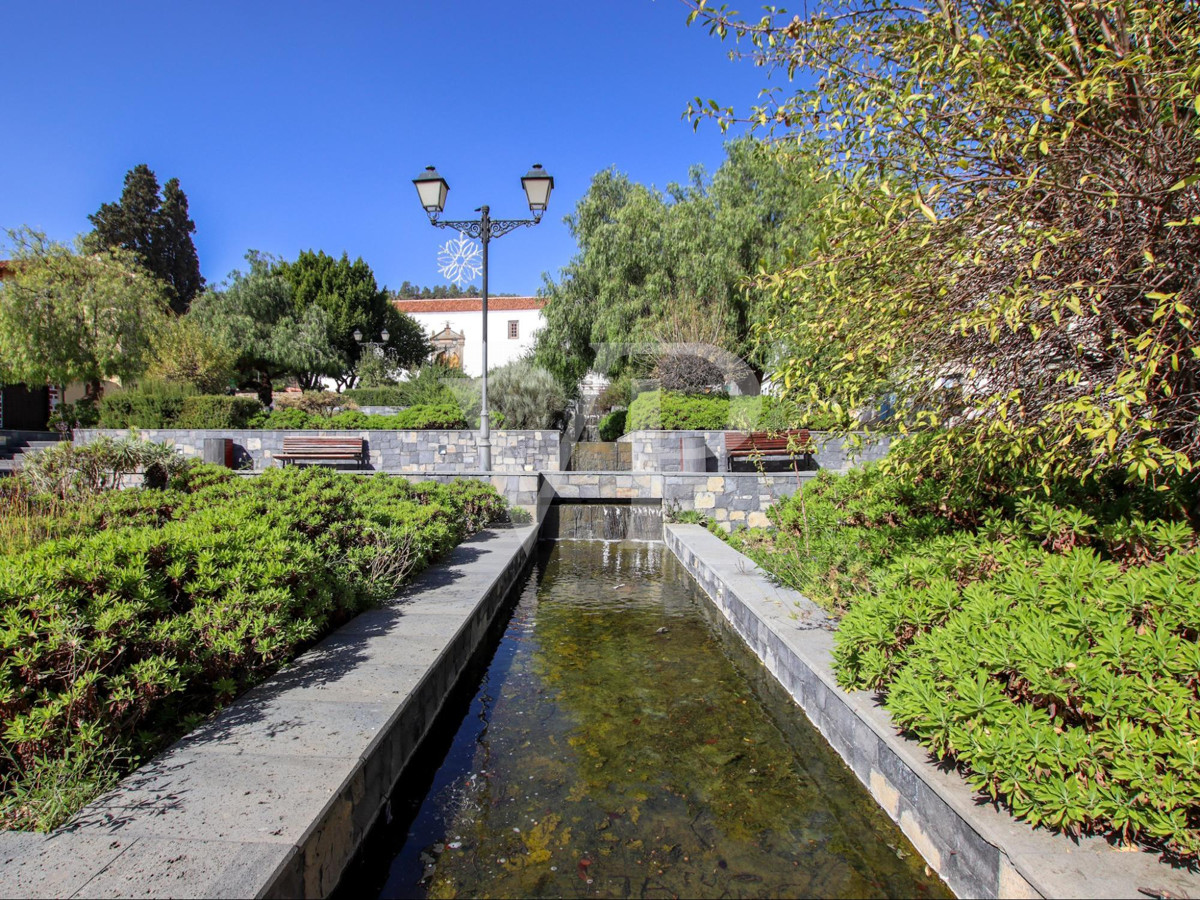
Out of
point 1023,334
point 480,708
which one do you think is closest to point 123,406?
point 480,708

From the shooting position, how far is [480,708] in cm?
378

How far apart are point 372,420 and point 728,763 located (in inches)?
489

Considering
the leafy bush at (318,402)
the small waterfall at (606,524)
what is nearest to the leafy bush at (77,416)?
the leafy bush at (318,402)

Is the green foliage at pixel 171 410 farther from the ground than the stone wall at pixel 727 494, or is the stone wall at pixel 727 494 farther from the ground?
the green foliage at pixel 171 410

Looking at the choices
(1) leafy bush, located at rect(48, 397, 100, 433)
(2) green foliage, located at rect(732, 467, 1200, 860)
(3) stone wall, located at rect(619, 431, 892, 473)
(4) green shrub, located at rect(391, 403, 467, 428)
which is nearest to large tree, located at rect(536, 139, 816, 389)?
(3) stone wall, located at rect(619, 431, 892, 473)

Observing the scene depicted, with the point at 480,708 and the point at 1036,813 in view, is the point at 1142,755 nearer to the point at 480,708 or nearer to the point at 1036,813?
the point at 1036,813

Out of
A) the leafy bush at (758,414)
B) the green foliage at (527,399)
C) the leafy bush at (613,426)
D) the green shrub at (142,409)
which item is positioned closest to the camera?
the leafy bush at (758,414)

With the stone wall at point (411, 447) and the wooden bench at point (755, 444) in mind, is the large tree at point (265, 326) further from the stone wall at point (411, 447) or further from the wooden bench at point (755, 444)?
the wooden bench at point (755, 444)

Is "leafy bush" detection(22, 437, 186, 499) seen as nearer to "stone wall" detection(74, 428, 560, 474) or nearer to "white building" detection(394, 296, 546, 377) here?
"stone wall" detection(74, 428, 560, 474)

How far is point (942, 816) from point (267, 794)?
2.18 metres

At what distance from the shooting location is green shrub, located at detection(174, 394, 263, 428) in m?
14.2

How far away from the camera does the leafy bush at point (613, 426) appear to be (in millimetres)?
17500

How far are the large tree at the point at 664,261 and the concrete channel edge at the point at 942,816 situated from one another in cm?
1158

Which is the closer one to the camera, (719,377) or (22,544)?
(22,544)
